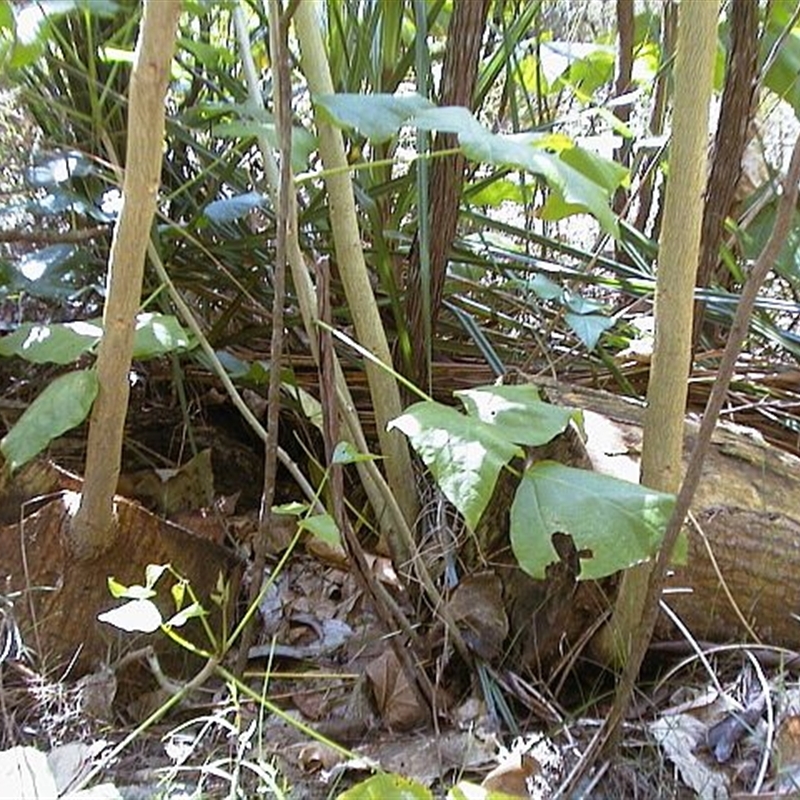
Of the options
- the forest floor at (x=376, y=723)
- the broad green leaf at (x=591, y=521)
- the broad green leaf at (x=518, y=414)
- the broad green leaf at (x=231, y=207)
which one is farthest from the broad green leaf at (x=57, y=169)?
the broad green leaf at (x=591, y=521)

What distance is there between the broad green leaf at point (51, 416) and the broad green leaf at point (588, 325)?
611 mm

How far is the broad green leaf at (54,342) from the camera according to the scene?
960mm

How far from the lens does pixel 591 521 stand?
78 cm

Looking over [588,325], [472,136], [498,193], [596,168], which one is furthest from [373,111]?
[498,193]

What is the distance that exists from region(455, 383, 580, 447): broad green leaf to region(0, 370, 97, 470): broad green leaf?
365 mm

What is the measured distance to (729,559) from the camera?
40.6 inches

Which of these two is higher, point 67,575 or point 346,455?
point 346,455

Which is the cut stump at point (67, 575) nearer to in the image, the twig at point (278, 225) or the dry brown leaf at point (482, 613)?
the twig at point (278, 225)

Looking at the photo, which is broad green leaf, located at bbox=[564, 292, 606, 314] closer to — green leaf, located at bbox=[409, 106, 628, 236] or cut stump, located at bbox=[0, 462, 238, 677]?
green leaf, located at bbox=[409, 106, 628, 236]

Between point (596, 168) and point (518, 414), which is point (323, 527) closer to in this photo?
point (518, 414)

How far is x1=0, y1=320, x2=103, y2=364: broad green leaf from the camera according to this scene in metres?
0.96

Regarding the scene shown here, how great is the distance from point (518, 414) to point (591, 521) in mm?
119

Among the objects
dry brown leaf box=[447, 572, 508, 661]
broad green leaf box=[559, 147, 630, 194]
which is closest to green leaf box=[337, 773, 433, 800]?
dry brown leaf box=[447, 572, 508, 661]

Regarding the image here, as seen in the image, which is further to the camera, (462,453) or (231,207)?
(231,207)
